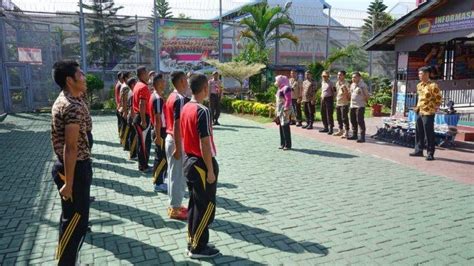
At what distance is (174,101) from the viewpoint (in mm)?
4730

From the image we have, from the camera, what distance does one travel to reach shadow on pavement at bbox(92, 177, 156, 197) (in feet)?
20.0

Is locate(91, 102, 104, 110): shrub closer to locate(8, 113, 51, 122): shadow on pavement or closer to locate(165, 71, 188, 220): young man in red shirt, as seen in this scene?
locate(8, 113, 51, 122): shadow on pavement

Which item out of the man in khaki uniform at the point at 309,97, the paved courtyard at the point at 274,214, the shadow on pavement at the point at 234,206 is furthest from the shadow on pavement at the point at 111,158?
the man in khaki uniform at the point at 309,97

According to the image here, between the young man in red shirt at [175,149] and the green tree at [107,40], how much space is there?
14.9 metres

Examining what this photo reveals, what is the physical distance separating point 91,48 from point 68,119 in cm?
1901

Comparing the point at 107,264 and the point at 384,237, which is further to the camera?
the point at 384,237

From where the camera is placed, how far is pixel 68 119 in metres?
3.10

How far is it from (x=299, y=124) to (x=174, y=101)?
9.00 m

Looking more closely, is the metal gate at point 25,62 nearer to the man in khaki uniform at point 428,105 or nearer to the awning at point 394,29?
the awning at point 394,29

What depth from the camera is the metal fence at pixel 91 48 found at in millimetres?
16766

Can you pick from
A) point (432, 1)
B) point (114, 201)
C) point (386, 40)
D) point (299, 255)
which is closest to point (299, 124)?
point (386, 40)

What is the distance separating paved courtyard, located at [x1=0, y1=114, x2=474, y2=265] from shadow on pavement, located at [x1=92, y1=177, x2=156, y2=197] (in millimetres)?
17

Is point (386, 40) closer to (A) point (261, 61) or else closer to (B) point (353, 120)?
(B) point (353, 120)

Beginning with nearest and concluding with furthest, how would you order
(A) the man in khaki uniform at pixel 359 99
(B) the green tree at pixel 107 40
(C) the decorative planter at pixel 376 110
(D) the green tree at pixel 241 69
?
1. (A) the man in khaki uniform at pixel 359 99
2. (C) the decorative planter at pixel 376 110
3. (D) the green tree at pixel 241 69
4. (B) the green tree at pixel 107 40
